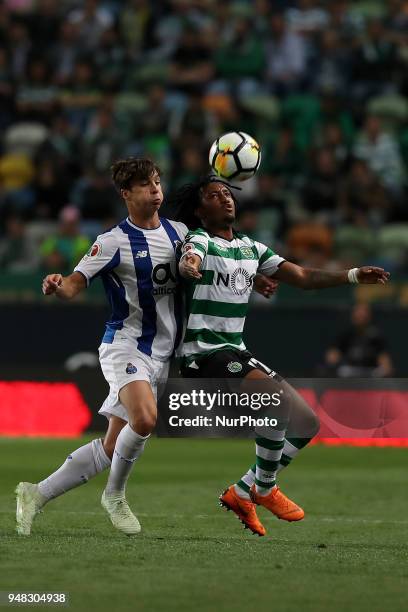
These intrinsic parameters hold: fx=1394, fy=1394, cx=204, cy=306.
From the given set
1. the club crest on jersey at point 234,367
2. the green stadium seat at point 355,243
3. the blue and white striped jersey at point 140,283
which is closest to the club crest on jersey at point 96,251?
the blue and white striped jersey at point 140,283

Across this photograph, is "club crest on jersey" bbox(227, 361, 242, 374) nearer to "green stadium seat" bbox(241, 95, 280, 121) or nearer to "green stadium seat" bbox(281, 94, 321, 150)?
"green stadium seat" bbox(281, 94, 321, 150)

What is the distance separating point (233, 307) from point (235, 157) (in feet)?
3.52

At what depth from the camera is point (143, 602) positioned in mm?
5547

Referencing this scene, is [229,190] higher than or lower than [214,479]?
higher

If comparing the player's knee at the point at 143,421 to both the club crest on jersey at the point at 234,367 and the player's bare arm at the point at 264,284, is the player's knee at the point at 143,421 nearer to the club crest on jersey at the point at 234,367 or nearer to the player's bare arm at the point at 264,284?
the club crest on jersey at the point at 234,367

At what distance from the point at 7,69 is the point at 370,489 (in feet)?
38.7

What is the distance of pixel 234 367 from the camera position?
7641mm

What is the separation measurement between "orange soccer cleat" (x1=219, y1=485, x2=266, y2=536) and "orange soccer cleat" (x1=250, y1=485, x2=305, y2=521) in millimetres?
57

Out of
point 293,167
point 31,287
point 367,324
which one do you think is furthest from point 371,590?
point 293,167

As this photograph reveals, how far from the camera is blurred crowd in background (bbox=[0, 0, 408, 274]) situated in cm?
1773

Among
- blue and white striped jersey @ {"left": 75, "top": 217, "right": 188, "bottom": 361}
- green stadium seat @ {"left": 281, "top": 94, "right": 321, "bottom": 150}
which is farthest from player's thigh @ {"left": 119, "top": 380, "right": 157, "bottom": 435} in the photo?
green stadium seat @ {"left": 281, "top": 94, "right": 321, "bottom": 150}

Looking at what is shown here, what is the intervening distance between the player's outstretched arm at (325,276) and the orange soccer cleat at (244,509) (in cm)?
127

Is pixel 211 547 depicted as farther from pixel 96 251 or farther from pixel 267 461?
pixel 96 251

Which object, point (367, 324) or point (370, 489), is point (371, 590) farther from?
point (367, 324)
